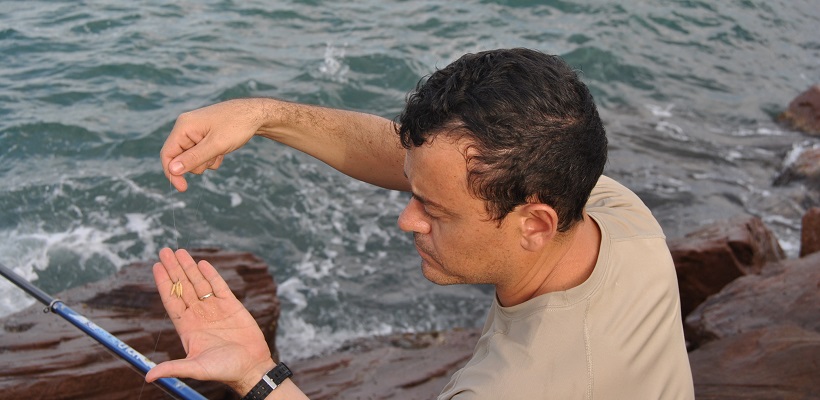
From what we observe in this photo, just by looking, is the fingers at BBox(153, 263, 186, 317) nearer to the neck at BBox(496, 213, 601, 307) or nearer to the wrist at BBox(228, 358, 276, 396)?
the wrist at BBox(228, 358, 276, 396)

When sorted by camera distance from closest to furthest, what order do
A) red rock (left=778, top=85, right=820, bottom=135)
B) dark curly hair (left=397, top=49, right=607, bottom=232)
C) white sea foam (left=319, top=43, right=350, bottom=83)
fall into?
dark curly hair (left=397, top=49, right=607, bottom=232)
red rock (left=778, top=85, right=820, bottom=135)
white sea foam (left=319, top=43, right=350, bottom=83)

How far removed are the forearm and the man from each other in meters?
1.03

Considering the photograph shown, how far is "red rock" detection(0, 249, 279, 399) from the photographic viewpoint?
403 cm

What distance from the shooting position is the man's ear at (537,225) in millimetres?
2326

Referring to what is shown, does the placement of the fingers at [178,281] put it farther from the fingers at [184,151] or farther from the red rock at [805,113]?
the red rock at [805,113]

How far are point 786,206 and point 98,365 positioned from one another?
6.50m

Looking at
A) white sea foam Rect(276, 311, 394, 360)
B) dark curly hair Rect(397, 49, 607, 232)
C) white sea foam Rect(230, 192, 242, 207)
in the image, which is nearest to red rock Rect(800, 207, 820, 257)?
white sea foam Rect(276, 311, 394, 360)

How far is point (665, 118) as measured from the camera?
9859 millimetres

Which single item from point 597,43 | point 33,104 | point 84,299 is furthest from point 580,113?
point 597,43

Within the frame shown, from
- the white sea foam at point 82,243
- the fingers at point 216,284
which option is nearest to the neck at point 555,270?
the fingers at point 216,284

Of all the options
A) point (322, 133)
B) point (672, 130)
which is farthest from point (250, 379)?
point (672, 130)

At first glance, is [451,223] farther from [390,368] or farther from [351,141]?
[390,368]

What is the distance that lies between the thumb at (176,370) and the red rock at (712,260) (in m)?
4.09

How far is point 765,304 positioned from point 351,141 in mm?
2659
